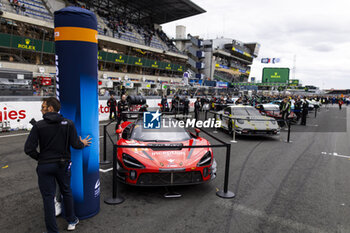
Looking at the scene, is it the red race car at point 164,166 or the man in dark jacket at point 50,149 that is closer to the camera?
the man in dark jacket at point 50,149

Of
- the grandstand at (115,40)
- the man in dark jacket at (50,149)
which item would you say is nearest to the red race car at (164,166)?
the man in dark jacket at (50,149)

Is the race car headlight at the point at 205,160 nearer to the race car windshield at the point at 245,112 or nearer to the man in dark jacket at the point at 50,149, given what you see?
the man in dark jacket at the point at 50,149

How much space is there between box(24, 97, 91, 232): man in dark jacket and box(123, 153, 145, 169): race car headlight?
1.32m

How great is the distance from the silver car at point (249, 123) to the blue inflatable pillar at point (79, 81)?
7131 mm

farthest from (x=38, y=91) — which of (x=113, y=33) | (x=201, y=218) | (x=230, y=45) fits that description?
(x=230, y=45)

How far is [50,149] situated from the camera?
271 cm

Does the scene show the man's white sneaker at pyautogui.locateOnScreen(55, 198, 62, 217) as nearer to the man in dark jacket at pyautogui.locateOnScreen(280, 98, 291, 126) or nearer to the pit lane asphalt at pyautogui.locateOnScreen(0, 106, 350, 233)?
the pit lane asphalt at pyautogui.locateOnScreen(0, 106, 350, 233)

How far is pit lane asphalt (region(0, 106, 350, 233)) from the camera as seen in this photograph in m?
3.30

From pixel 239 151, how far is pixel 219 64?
58898 mm

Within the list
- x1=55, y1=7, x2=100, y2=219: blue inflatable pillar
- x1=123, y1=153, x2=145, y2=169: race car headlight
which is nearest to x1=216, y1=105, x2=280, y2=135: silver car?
x1=123, y1=153, x2=145, y2=169: race car headlight

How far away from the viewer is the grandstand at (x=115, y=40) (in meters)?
21.5

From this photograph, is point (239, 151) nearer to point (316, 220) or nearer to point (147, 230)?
point (316, 220)

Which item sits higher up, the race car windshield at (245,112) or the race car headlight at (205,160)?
the race car windshield at (245,112)

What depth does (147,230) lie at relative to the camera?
3.16m
